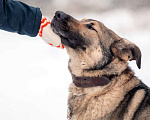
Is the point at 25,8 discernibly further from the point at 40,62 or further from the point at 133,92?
the point at 40,62

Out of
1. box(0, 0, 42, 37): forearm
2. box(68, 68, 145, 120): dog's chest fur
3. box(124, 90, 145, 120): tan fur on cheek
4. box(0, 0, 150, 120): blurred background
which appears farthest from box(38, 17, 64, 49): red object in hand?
box(0, 0, 150, 120): blurred background

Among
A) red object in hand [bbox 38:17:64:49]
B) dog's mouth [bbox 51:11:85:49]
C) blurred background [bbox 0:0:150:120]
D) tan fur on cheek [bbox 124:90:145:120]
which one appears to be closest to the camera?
tan fur on cheek [bbox 124:90:145:120]

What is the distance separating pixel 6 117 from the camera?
2.61m

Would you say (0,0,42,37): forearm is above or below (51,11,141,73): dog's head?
above

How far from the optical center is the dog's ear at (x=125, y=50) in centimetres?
174

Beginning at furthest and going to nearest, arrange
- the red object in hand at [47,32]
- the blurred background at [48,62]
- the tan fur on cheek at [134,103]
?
the blurred background at [48,62]
the red object in hand at [47,32]
the tan fur on cheek at [134,103]

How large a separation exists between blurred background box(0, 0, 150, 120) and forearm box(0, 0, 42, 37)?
130 centimetres

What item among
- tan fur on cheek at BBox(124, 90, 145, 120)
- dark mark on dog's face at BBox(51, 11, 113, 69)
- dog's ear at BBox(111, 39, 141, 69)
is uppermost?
dark mark on dog's face at BBox(51, 11, 113, 69)

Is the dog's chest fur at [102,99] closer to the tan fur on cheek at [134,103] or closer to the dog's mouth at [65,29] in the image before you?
the tan fur on cheek at [134,103]

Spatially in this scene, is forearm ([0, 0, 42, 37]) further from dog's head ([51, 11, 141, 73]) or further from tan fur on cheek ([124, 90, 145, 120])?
tan fur on cheek ([124, 90, 145, 120])

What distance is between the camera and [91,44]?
1.84 m

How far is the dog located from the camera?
5.41 ft

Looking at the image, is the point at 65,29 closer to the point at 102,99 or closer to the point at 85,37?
the point at 85,37

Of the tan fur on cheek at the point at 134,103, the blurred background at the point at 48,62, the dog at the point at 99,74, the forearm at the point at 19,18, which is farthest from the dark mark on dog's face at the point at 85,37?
the blurred background at the point at 48,62
